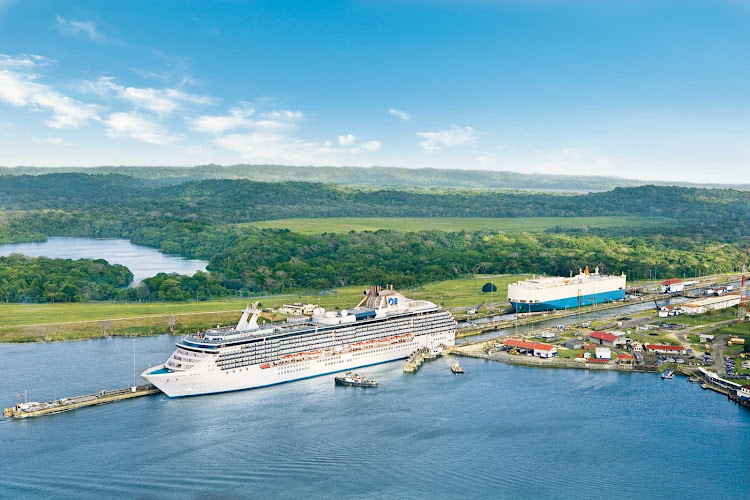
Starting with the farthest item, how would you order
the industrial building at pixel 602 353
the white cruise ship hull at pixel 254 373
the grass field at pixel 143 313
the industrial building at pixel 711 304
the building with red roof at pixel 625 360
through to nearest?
the industrial building at pixel 711 304 < the grass field at pixel 143 313 < the industrial building at pixel 602 353 < the building with red roof at pixel 625 360 < the white cruise ship hull at pixel 254 373

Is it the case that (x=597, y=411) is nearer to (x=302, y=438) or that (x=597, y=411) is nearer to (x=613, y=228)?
(x=302, y=438)

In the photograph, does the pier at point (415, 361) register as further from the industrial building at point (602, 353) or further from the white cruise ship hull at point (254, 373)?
the industrial building at point (602, 353)

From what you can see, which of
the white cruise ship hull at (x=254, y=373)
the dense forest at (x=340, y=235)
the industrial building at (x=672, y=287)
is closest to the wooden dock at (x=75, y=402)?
the white cruise ship hull at (x=254, y=373)

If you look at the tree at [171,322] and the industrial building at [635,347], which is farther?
the tree at [171,322]

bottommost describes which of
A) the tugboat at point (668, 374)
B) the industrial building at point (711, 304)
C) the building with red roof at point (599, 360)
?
the tugboat at point (668, 374)

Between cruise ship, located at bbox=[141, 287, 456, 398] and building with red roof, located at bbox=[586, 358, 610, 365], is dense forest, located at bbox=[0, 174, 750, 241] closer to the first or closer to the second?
building with red roof, located at bbox=[586, 358, 610, 365]

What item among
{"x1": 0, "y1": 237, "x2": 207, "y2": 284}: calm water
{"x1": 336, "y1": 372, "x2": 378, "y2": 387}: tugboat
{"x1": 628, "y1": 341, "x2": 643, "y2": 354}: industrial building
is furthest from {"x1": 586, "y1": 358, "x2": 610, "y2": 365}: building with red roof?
{"x1": 0, "y1": 237, "x2": 207, "y2": 284}: calm water

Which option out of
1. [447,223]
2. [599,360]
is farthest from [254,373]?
[447,223]
